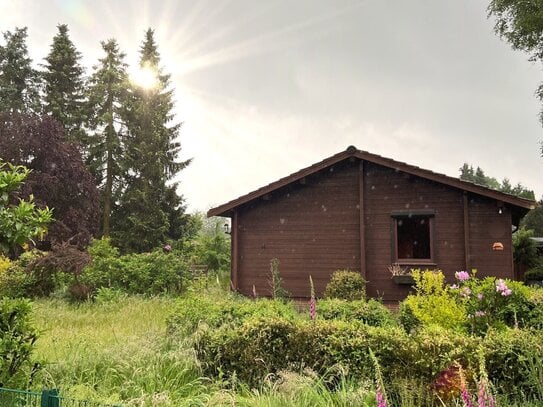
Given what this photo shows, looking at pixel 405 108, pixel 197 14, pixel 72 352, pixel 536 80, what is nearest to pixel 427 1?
pixel 405 108

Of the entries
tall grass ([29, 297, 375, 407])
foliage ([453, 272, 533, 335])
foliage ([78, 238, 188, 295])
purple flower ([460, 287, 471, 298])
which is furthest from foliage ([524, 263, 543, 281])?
tall grass ([29, 297, 375, 407])

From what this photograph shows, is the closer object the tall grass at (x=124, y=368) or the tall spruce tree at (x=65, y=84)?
the tall grass at (x=124, y=368)

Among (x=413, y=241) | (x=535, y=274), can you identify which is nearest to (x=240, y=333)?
(x=413, y=241)

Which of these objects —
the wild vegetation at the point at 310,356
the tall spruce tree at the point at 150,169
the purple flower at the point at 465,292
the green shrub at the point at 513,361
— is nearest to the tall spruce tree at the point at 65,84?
the tall spruce tree at the point at 150,169

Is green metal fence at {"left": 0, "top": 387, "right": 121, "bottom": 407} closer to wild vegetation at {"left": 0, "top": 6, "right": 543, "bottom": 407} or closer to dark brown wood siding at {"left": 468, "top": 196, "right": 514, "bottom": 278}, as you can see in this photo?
wild vegetation at {"left": 0, "top": 6, "right": 543, "bottom": 407}

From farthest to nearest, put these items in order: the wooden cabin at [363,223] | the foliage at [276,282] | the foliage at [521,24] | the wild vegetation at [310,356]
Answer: the foliage at [521,24]
the foliage at [276,282]
the wooden cabin at [363,223]
the wild vegetation at [310,356]

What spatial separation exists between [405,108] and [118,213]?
2118 cm

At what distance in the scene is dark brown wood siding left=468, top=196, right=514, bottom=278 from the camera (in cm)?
1209

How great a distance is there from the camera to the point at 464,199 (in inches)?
490

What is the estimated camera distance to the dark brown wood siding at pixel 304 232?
535 inches

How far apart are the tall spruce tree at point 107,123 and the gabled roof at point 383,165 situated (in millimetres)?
17874

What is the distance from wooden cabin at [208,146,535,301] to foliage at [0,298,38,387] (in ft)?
31.5

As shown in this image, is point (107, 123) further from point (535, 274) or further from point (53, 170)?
point (535, 274)

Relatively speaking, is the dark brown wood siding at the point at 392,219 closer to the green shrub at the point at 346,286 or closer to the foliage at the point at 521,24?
the green shrub at the point at 346,286
